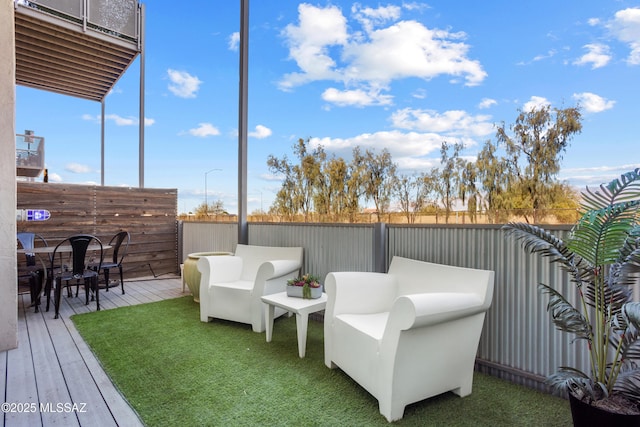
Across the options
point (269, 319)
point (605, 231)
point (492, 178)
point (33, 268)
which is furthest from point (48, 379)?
point (492, 178)

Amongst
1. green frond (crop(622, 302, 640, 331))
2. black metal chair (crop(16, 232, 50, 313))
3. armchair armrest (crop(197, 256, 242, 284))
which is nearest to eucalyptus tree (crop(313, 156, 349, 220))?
armchair armrest (crop(197, 256, 242, 284))

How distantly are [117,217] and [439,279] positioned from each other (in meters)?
5.31

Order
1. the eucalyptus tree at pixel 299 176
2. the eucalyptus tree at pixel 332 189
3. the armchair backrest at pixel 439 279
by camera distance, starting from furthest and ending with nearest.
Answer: the eucalyptus tree at pixel 299 176 < the eucalyptus tree at pixel 332 189 < the armchair backrest at pixel 439 279

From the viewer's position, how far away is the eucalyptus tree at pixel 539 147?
2330mm

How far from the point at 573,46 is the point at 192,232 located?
18.4 ft

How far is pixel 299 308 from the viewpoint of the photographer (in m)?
2.52

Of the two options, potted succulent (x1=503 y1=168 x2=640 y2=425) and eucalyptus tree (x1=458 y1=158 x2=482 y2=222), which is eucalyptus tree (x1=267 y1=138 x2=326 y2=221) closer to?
eucalyptus tree (x1=458 y1=158 x2=482 y2=222)

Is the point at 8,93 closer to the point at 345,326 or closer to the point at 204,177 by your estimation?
the point at 345,326

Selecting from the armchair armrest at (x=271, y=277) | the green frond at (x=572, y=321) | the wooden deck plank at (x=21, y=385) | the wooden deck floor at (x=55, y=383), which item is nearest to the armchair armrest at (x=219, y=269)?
the armchair armrest at (x=271, y=277)

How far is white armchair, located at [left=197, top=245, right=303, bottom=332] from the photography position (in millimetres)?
3088

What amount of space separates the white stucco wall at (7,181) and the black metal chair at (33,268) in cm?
122

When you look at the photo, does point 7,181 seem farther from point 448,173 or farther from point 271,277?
point 448,173

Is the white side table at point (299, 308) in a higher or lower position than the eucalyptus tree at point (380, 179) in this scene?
lower

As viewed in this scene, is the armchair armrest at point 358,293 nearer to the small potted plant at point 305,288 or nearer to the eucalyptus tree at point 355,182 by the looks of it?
the small potted plant at point 305,288
